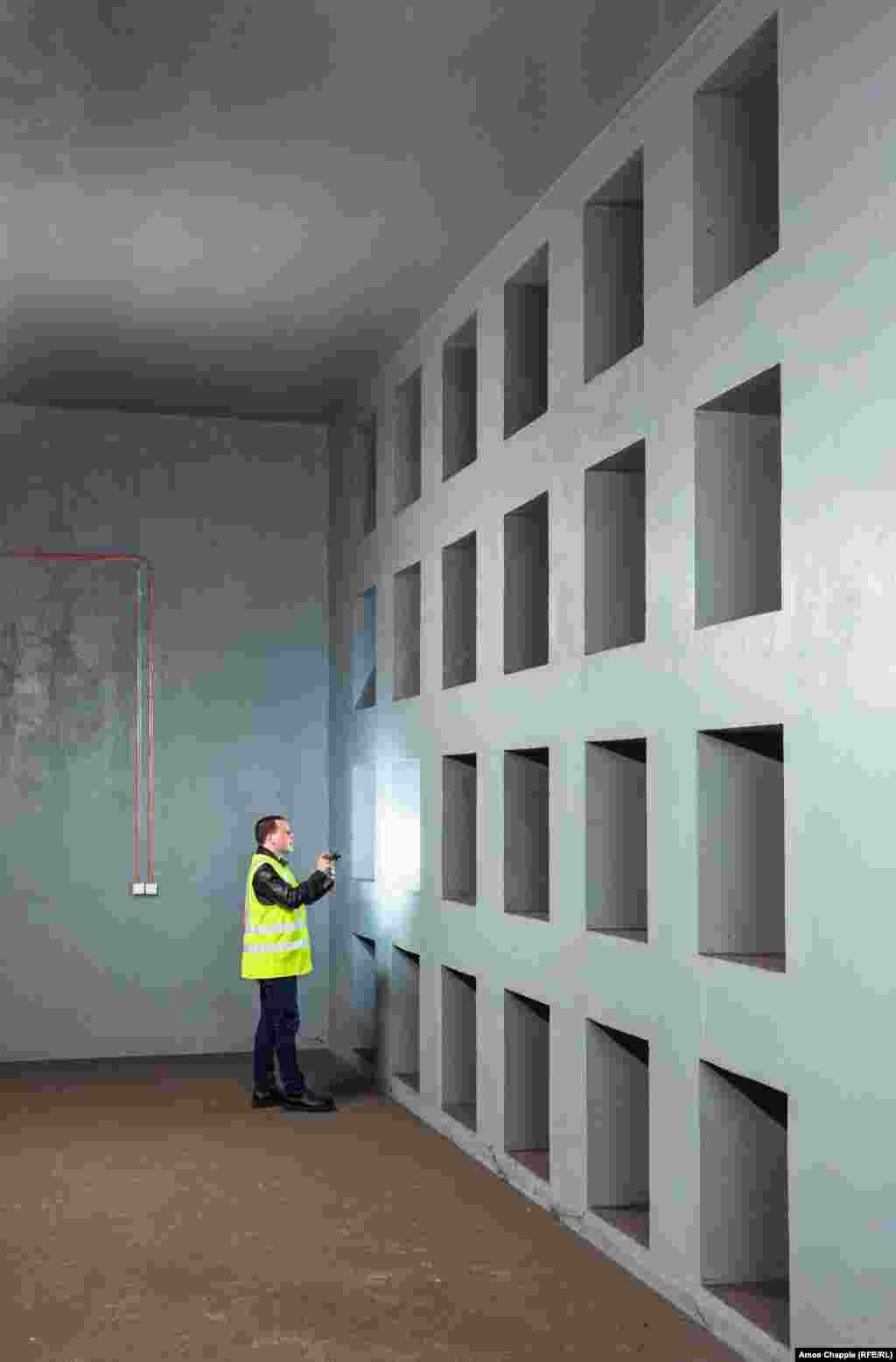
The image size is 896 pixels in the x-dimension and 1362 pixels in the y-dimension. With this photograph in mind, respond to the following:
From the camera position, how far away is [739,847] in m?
5.59

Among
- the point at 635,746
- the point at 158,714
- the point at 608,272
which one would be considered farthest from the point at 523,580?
the point at 158,714

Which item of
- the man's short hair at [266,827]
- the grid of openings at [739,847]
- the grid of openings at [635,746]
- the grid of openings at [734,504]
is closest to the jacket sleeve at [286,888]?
the man's short hair at [266,827]

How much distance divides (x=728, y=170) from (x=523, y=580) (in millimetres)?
2471

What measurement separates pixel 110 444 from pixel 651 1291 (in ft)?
23.7

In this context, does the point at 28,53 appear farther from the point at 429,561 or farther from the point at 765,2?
the point at 429,561

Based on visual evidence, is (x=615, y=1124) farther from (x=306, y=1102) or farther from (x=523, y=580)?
(x=306, y=1102)

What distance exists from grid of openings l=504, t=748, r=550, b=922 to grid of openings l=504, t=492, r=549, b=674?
432mm

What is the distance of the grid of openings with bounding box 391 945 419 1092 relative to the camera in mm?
9602

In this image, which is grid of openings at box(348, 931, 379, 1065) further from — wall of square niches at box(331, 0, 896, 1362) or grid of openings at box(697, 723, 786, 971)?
grid of openings at box(697, 723, 786, 971)

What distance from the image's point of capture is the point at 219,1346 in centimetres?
525

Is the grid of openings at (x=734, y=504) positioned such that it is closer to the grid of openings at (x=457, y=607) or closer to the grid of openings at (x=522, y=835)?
the grid of openings at (x=522, y=835)

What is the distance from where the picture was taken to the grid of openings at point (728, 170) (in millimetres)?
5680

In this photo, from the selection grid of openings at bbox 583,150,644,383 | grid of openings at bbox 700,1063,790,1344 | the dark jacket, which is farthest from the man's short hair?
grid of openings at bbox 700,1063,790,1344

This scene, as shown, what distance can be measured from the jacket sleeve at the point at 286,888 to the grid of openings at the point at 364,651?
176 cm
